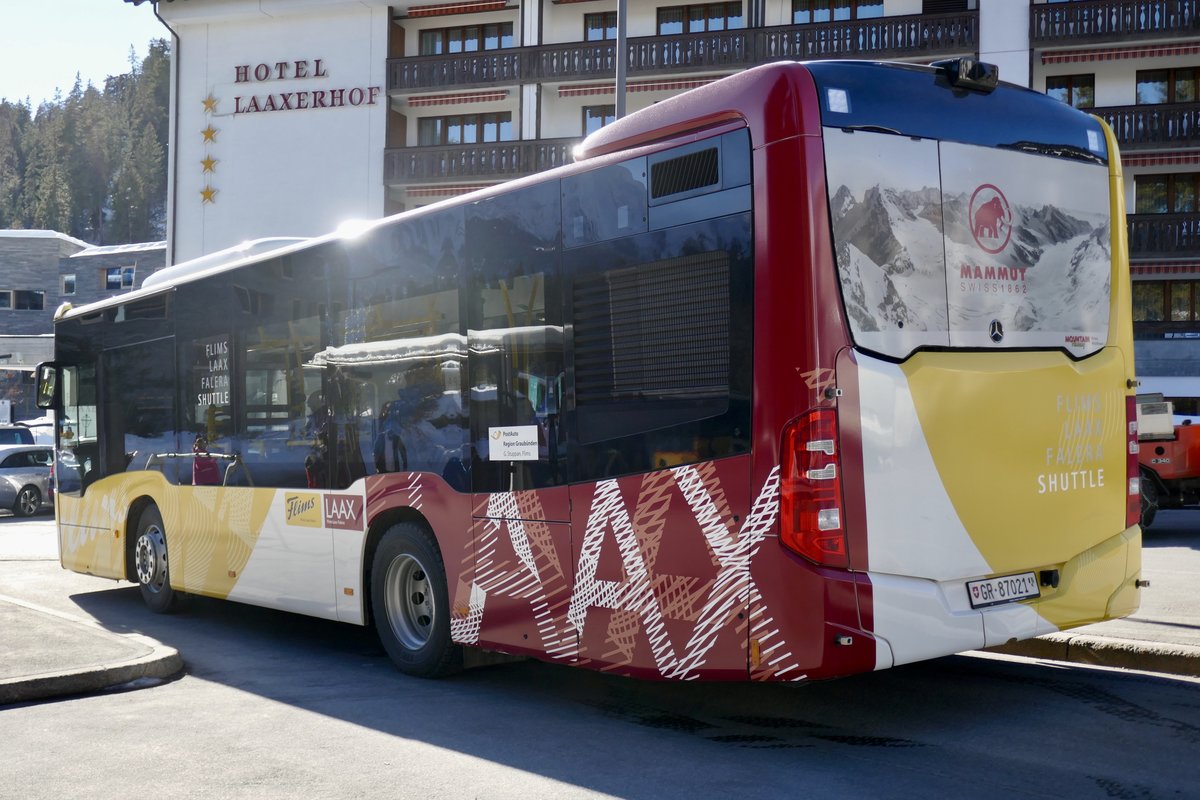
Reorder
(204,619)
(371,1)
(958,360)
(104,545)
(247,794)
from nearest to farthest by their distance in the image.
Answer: (247,794), (958,360), (204,619), (104,545), (371,1)

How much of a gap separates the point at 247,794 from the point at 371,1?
37.8 m

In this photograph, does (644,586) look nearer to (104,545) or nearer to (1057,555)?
(1057,555)

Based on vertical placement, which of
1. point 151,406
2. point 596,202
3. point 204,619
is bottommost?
point 204,619

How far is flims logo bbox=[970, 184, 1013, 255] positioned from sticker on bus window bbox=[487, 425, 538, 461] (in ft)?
8.30

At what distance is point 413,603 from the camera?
27.9ft

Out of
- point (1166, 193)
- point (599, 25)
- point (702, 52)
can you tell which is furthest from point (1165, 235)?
point (599, 25)

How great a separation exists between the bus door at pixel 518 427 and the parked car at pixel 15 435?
953 inches

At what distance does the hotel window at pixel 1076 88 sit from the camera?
35.6 m

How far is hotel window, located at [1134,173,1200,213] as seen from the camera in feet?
118

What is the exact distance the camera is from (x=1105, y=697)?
6969mm

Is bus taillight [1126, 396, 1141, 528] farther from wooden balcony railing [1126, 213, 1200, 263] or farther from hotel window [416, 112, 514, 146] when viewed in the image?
hotel window [416, 112, 514, 146]

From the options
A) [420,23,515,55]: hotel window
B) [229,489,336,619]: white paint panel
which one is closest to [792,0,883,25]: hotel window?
[420,23,515,55]: hotel window

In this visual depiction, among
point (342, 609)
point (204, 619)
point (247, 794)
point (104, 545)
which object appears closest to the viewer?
point (247, 794)

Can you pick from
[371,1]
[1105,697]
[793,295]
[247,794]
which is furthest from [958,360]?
[371,1]
